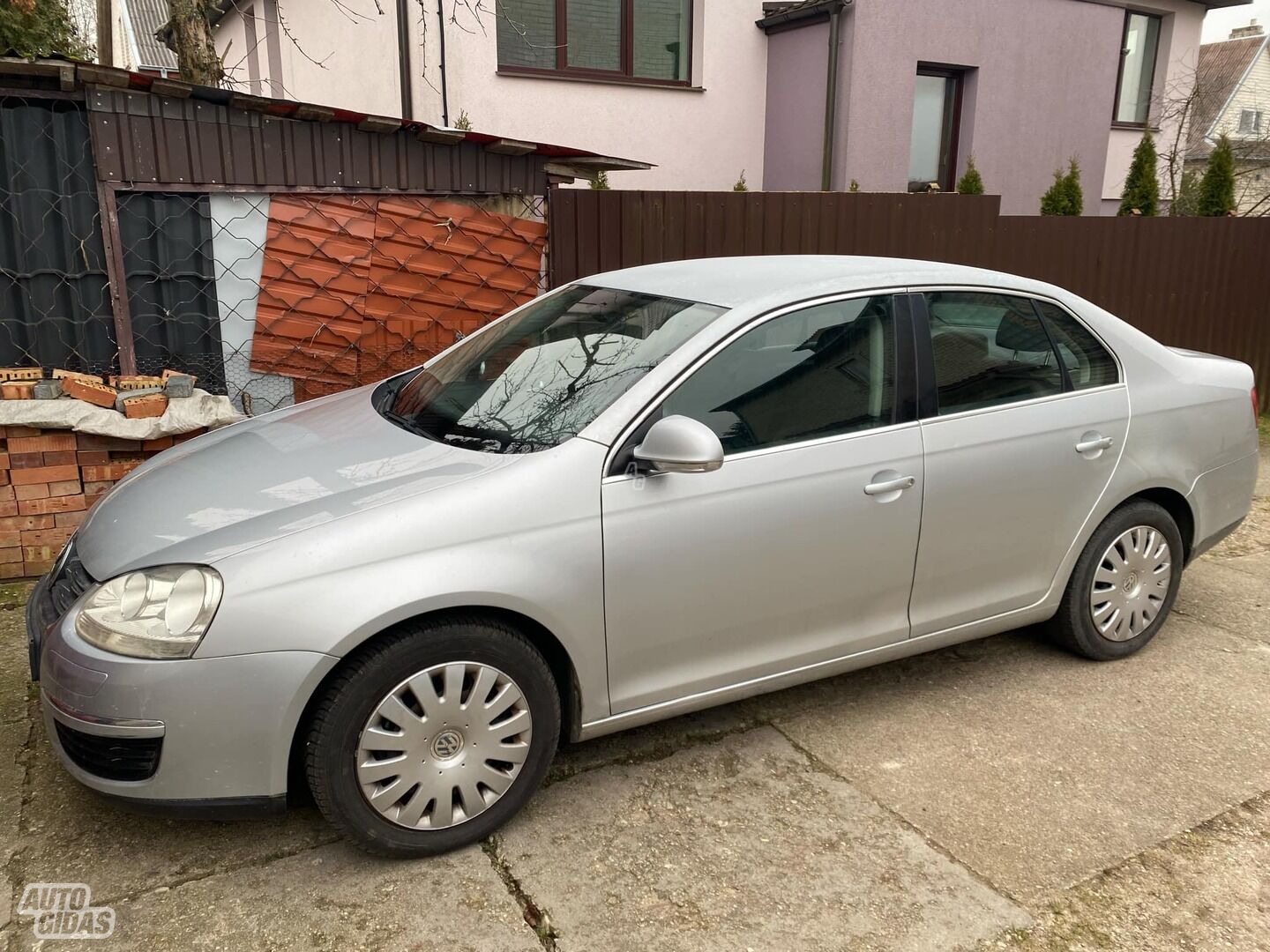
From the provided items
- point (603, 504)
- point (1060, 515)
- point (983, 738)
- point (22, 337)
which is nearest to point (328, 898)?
point (603, 504)

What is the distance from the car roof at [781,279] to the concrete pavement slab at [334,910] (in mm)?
1917

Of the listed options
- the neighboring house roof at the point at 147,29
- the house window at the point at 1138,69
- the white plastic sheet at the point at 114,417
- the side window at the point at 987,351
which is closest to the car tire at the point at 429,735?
the side window at the point at 987,351

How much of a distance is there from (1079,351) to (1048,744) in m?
1.47

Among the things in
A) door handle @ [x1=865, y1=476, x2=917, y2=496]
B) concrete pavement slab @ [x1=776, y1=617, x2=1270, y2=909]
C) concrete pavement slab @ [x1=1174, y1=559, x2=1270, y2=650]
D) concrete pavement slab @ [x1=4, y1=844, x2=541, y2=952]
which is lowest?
concrete pavement slab @ [x1=1174, y1=559, x2=1270, y2=650]

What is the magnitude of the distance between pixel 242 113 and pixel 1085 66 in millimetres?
11527

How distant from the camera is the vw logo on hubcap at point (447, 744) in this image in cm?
274

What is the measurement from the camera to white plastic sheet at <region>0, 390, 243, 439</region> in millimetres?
4492

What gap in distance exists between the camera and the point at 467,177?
5.89 metres

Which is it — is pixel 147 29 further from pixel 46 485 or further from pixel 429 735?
pixel 429 735

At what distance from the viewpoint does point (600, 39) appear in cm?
1090

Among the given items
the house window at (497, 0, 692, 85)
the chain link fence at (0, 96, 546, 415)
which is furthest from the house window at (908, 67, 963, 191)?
the chain link fence at (0, 96, 546, 415)

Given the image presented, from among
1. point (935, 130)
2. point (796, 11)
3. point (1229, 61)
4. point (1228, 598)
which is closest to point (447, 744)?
point (1228, 598)

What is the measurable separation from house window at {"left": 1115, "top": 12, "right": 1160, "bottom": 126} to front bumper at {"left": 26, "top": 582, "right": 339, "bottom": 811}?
49.2 ft

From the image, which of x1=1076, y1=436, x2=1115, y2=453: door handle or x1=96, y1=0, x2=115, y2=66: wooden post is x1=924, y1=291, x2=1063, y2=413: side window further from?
x1=96, y1=0, x2=115, y2=66: wooden post
